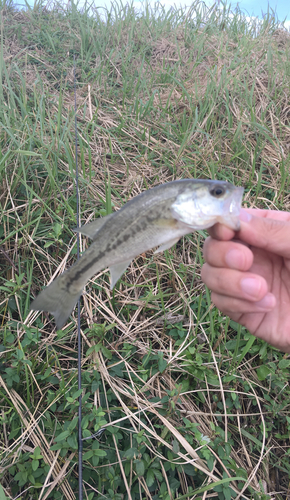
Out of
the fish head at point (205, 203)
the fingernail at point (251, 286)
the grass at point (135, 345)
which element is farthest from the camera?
the grass at point (135, 345)

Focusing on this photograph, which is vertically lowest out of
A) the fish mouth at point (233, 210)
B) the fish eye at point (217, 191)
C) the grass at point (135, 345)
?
the grass at point (135, 345)

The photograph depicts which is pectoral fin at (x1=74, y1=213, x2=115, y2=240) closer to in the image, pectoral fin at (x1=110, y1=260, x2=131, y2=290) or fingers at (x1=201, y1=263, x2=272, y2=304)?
pectoral fin at (x1=110, y1=260, x2=131, y2=290)

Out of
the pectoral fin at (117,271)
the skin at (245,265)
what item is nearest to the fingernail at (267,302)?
the skin at (245,265)

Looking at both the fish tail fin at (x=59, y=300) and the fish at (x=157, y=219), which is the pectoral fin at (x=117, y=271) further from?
the fish tail fin at (x=59, y=300)

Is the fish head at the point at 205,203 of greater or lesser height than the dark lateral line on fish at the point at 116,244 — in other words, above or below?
above

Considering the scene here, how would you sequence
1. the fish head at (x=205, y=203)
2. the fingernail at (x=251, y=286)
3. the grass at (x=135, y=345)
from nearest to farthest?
1. the fish head at (x=205, y=203)
2. the fingernail at (x=251, y=286)
3. the grass at (x=135, y=345)

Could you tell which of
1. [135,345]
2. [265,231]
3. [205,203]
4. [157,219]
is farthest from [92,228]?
[135,345]

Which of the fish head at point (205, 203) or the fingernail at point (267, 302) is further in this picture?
the fingernail at point (267, 302)

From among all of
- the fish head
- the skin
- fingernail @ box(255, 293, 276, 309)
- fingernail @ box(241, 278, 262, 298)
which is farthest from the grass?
the fish head
